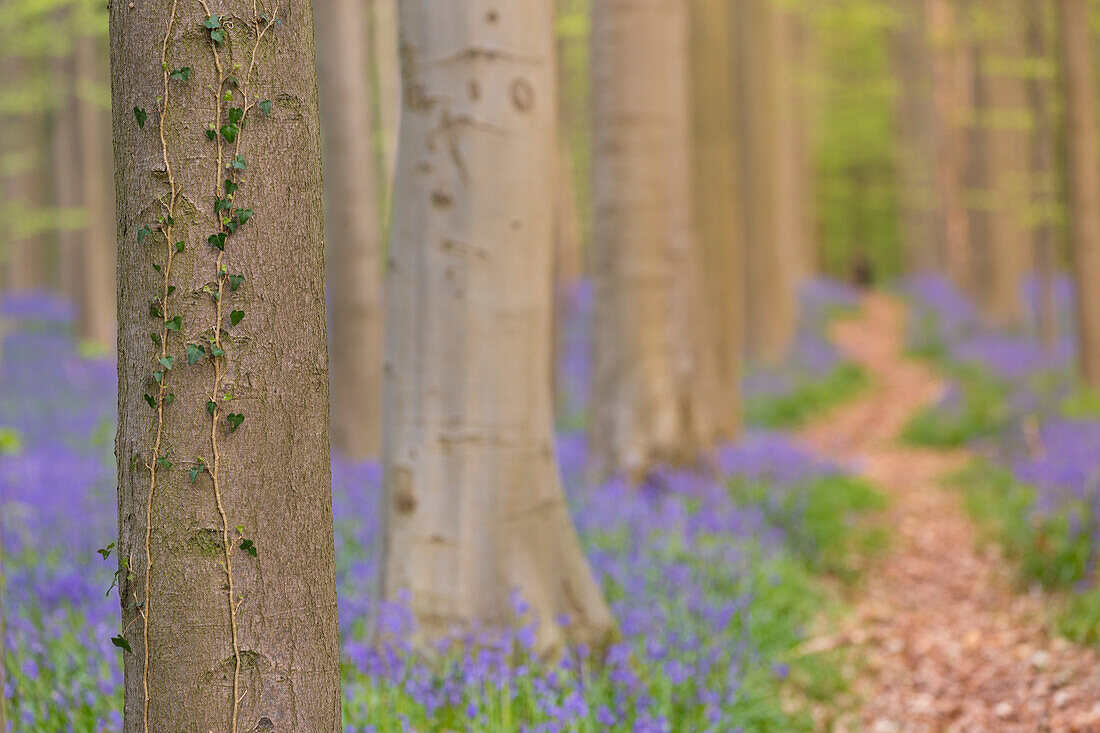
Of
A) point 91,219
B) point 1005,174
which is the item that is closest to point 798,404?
point 1005,174

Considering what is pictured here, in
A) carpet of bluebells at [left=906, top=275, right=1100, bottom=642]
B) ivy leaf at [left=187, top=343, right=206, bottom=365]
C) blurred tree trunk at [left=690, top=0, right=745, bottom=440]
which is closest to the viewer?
ivy leaf at [left=187, top=343, right=206, bottom=365]

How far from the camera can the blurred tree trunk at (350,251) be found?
781 cm

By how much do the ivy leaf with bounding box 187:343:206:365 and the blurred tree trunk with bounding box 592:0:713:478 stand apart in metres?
4.58

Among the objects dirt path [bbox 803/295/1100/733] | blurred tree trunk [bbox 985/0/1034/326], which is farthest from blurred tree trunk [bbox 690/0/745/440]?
blurred tree trunk [bbox 985/0/1034/326]

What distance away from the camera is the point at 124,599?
2.14m

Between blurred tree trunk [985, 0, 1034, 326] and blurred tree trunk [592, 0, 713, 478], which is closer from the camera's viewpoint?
blurred tree trunk [592, 0, 713, 478]

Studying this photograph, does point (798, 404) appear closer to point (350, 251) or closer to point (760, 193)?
point (760, 193)

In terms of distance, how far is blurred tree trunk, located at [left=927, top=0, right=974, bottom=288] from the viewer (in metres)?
18.5

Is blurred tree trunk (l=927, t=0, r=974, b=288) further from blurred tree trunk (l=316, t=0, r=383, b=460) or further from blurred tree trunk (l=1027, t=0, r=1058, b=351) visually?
blurred tree trunk (l=316, t=0, r=383, b=460)

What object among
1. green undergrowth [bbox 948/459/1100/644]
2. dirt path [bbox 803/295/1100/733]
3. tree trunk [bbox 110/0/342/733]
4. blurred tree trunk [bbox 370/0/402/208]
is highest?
blurred tree trunk [bbox 370/0/402/208]

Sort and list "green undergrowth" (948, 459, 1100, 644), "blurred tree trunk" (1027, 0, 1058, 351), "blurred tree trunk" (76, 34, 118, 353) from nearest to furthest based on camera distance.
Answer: "green undergrowth" (948, 459, 1100, 644)
"blurred tree trunk" (1027, 0, 1058, 351)
"blurred tree trunk" (76, 34, 118, 353)

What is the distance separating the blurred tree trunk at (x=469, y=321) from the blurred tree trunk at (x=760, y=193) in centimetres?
1083

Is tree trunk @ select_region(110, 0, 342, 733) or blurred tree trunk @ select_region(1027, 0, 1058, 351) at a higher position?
blurred tree trunk @ select_region(1027, 0, 1058, 351)

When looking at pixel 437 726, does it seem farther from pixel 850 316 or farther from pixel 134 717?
pixel 850 316
